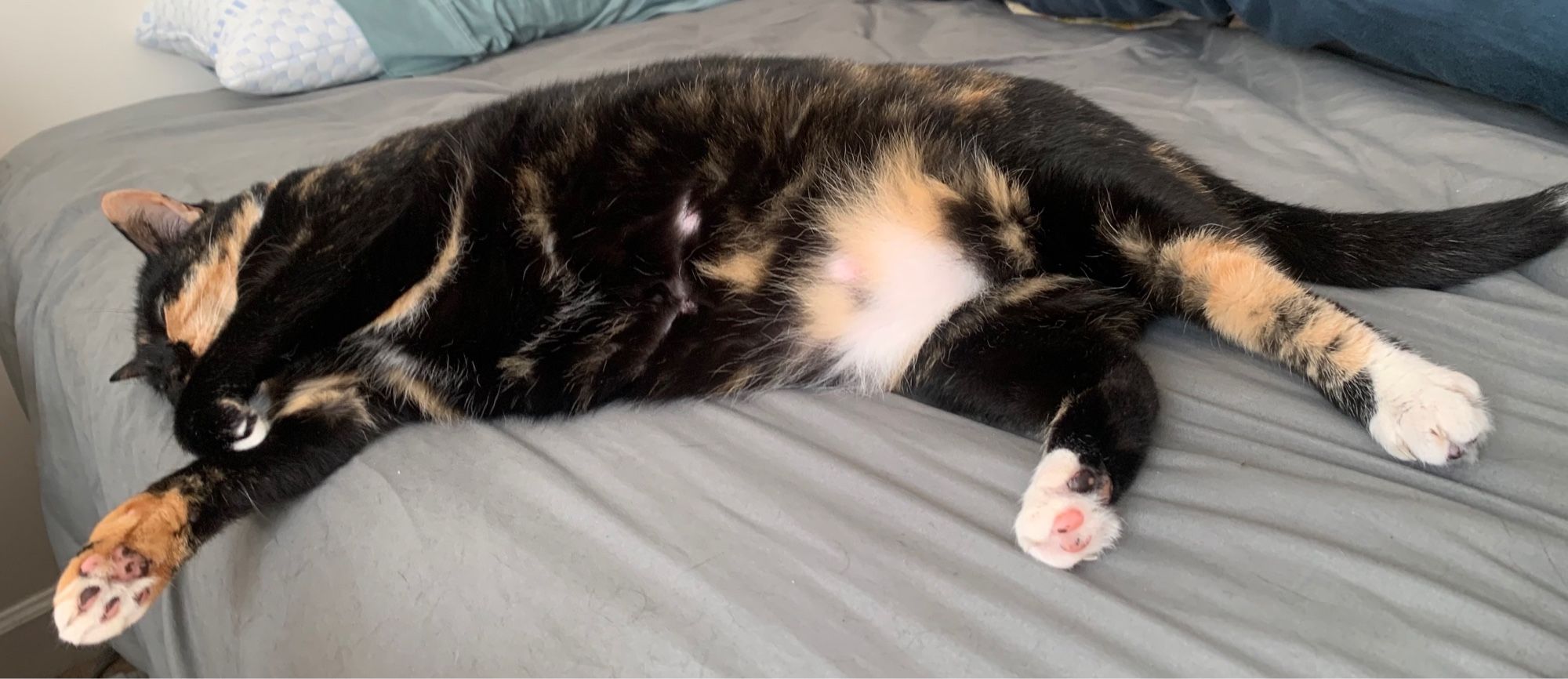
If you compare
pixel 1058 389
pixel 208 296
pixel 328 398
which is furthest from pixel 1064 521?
pixel 208 296

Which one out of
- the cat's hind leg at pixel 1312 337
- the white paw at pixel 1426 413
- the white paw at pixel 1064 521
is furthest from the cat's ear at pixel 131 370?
the white paw at pixel 1426 413

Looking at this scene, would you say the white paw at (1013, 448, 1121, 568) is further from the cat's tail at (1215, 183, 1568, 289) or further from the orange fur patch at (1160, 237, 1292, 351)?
the cat's tail at (1215, 183, 1568, 289)

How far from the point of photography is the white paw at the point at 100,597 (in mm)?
848

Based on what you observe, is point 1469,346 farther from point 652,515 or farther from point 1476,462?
point 652,515

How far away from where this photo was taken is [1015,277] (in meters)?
1.13

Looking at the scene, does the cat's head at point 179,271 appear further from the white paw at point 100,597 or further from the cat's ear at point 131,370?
the white paw at point 100,597

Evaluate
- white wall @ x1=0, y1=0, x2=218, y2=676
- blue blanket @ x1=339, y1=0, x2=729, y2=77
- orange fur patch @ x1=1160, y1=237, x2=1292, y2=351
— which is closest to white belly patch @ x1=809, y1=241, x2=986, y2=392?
orange fur patch @ x1=1160, y1=237, x2=1292, y2=351

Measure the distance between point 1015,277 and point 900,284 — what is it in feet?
0.50

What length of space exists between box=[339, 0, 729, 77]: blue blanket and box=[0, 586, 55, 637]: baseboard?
1.44m

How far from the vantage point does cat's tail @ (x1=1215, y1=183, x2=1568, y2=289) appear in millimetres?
1000

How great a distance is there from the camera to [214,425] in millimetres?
971

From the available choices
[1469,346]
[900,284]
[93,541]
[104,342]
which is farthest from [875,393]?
[104,342]

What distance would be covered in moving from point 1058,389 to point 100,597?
3.42 ft

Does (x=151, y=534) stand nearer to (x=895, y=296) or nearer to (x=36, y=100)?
(x=895, y=296)
